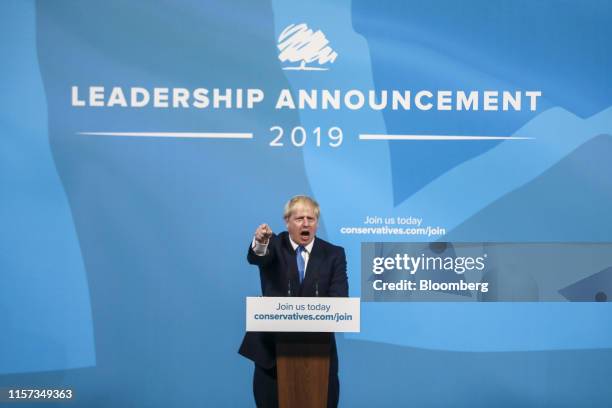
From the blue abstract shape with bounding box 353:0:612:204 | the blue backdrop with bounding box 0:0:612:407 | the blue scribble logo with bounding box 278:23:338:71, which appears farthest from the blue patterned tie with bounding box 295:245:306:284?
the blue scribble logo with bounding box 278:23:338:71

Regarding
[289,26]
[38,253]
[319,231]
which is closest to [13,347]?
[38,253]

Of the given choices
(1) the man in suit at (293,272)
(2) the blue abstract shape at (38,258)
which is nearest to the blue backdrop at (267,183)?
(2) the blue abstract shape at (38,258)

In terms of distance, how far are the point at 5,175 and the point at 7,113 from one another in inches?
16.1

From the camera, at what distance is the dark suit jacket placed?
3809 mm

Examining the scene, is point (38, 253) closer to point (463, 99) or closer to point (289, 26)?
point (289, 26)

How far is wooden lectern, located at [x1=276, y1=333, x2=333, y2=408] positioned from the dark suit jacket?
0.25 metres

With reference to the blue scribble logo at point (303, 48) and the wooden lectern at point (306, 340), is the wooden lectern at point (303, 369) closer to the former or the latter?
the wooden lectern at point (306, 340)

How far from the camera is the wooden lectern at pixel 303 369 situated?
3.56m

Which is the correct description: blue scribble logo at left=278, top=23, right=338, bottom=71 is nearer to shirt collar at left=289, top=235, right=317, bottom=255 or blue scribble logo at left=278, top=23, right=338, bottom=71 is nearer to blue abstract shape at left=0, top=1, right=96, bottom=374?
shirt collar at left=289, top=235, right=317, bottom=255

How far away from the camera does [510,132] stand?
496cm

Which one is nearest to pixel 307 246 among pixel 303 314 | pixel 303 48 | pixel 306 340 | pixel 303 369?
pixel 303 314

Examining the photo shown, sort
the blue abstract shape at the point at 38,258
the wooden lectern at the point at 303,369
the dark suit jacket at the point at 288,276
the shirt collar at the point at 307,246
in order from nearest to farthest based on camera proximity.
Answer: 1. the wooden lectern at the point at 303,369
2. the dark suit jacket at the point at 288,276
3. the shirt collar at the point at 307,246
4. the blue abstract shape at the point at 38,258

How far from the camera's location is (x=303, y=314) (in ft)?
11.8

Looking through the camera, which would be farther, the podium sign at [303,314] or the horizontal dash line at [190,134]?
the horizontal dash line at [190,134]
